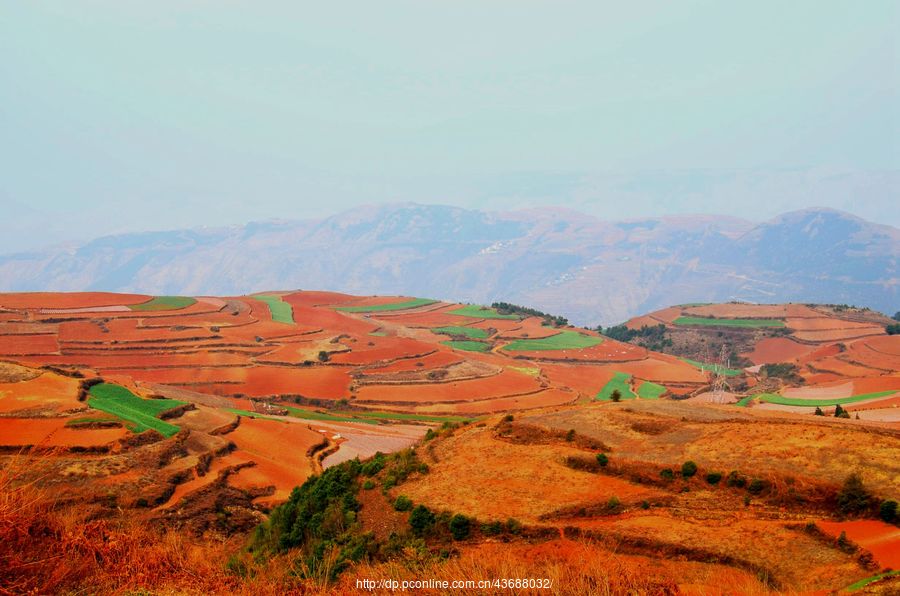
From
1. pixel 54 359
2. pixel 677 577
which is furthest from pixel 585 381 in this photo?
pixel 677 577

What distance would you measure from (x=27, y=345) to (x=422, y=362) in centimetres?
4855

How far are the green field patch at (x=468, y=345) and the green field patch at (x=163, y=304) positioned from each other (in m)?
46.2

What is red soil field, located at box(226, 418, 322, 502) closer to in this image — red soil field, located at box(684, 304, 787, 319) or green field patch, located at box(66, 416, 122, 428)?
green field patch, located at box(66, 416, 122, 428)

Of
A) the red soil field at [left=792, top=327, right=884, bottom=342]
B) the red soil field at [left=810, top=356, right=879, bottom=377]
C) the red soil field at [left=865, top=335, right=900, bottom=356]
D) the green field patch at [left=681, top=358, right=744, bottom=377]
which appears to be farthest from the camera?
the red soil field at [left=792, top=327, right=884, bottom=342]

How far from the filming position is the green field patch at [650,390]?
3282 inches

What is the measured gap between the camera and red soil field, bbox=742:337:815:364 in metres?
114

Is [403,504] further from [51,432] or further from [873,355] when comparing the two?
[873,355]

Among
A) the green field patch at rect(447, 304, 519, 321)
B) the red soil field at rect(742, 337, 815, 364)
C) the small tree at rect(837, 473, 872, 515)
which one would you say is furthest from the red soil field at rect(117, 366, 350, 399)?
the red soil field at rect(742, 337, 815, 364)

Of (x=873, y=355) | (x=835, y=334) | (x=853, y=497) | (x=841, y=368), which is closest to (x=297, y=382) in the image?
(x=853, y=497)

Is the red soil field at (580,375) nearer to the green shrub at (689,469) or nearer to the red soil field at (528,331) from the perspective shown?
the red soil field at (528,331)

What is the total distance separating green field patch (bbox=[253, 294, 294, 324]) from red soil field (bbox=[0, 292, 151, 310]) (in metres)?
22.3

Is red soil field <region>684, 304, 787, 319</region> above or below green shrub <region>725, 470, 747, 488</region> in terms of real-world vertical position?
above

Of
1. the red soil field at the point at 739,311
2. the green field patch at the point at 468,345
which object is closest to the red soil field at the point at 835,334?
the red soil field at the point at 739,311

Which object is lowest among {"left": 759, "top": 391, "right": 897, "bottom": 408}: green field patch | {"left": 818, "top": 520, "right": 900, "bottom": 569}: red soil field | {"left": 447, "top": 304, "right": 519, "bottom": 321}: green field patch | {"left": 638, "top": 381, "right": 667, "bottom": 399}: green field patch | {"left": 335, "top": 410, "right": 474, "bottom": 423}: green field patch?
{"left": 335, "top": 410, "right": 474, "bottom": 423}: green field patch
